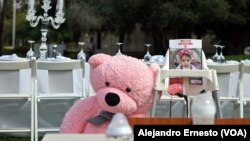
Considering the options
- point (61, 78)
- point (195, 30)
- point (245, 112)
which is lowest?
point (245, 112)

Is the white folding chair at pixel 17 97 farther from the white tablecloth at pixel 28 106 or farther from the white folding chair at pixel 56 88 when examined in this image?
the white folding chair at pixel 56 88

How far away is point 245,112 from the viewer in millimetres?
5543

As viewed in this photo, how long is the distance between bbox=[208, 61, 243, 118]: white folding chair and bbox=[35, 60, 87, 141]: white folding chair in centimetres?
145

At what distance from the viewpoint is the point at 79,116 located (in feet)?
12.0

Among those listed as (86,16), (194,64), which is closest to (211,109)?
(194,64)

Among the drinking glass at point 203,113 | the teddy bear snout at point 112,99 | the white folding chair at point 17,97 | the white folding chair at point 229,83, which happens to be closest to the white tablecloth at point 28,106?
the white folding chair at point 17,97

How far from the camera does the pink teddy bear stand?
3.39 m

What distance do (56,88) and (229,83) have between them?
1.89 meters

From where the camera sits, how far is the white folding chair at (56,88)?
538cm

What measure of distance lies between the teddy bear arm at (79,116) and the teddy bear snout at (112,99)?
34 centimetres

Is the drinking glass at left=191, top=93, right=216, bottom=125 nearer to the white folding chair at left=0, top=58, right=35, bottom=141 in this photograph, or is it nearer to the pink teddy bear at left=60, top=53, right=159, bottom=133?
the pink teddy bear at left=60, top=53, right=159, bottom=133

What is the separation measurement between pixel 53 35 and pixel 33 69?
1295 inches

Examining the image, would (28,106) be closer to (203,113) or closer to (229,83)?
(229,83)

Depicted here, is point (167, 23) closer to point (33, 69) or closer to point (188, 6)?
A: point (188, 6)
